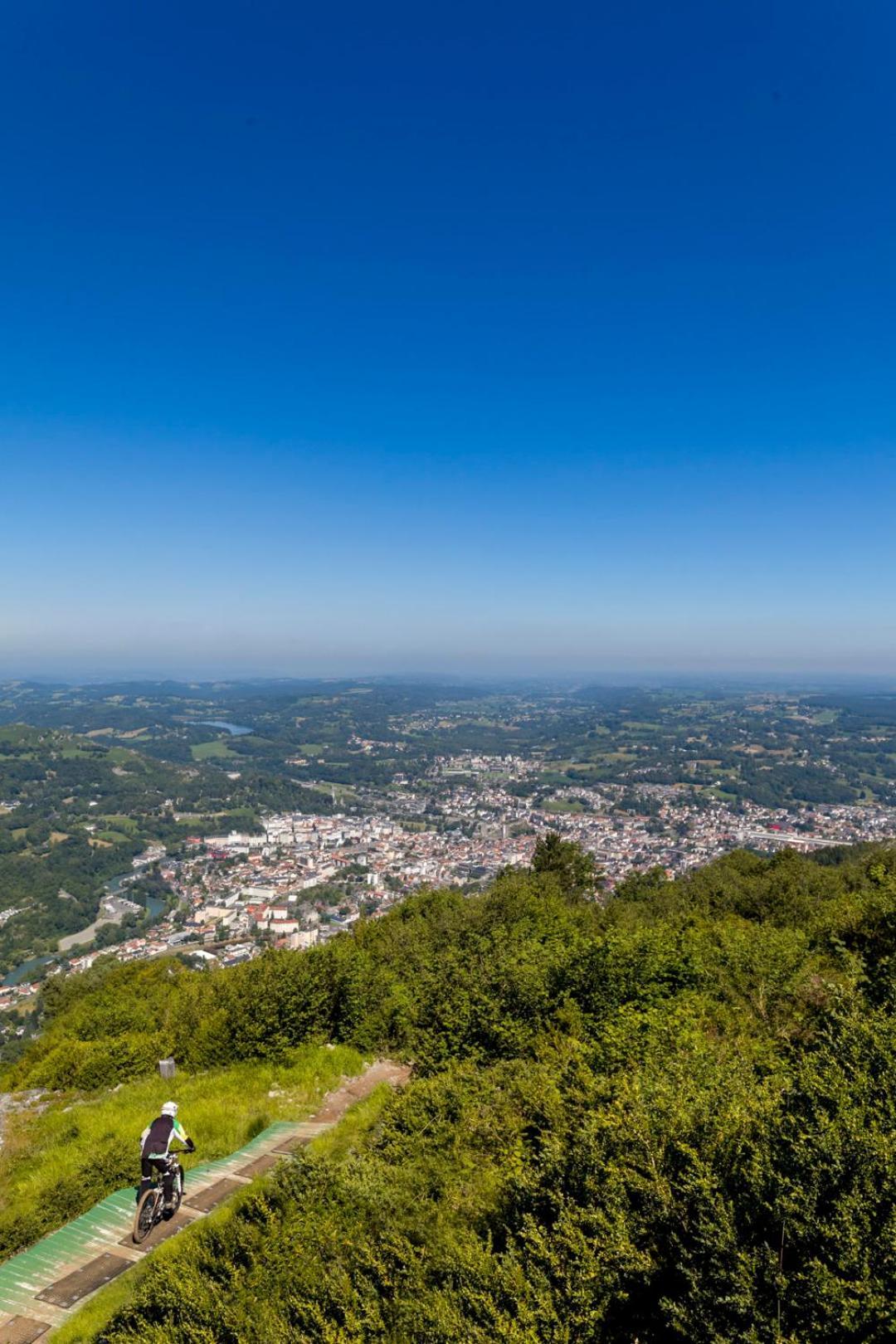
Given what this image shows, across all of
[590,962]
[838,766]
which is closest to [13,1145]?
[590,962]

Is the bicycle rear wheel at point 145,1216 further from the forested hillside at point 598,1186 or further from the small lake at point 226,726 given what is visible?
the small lake at point 226,726

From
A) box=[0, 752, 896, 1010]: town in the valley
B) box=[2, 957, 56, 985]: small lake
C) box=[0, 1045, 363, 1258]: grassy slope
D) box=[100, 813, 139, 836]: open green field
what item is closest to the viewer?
box=[0, 1045, 363, 1258]: grassy slope

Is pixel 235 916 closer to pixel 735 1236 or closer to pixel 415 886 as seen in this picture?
pixel 415 886

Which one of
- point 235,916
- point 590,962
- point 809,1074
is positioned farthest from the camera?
point 235,916

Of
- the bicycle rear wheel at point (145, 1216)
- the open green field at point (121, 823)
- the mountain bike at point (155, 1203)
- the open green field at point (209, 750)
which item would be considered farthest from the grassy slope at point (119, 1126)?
the open green field at point (209, 750)

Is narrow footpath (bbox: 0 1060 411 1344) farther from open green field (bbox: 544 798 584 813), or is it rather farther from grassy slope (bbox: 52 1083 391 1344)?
open green field (bbox: 544 798 584 813)

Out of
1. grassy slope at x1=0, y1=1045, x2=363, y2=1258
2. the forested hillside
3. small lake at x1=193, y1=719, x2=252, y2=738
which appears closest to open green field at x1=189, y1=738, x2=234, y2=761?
small lake at x1=193, y1=719, x2=252, y2=738

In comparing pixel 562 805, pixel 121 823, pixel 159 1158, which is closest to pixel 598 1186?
pixel 159 1158
